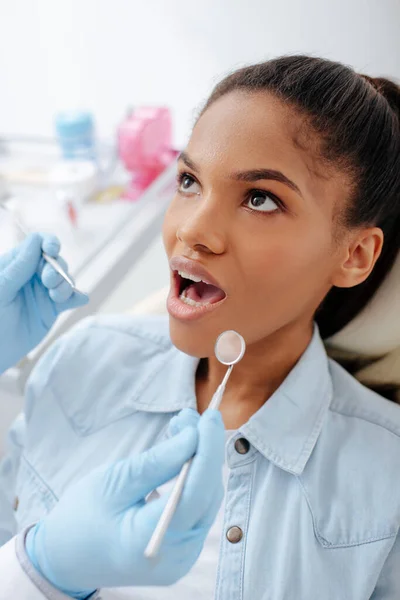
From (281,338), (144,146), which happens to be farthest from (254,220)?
(144,146)

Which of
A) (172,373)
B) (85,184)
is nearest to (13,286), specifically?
(172,373)

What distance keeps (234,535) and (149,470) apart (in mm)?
251

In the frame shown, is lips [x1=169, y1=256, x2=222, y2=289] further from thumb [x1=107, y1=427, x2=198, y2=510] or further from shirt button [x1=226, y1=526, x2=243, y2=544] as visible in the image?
shirt button [x1=226, y1=526, x2=243, y2=544]

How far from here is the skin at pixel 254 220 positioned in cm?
88

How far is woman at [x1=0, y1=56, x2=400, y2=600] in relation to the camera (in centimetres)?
89

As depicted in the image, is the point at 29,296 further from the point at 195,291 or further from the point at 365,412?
the point at 365,412

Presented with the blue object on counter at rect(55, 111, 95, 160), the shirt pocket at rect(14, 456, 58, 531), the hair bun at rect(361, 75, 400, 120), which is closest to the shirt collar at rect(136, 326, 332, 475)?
the shirt pocket at rect(14, 456, 58, 531)

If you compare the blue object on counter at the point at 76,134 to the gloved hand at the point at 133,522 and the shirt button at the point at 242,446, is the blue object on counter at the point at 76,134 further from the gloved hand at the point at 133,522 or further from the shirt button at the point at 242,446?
the gloved hand at the point at 133,522

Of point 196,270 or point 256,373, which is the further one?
point 256,373

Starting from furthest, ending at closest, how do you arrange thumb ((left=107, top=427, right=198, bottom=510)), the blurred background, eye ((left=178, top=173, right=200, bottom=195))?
the blurred background, eye ((left=178, top=173, right=200, bottom=195)), thumb ((left=107, top=427, right=198, bottom=510))

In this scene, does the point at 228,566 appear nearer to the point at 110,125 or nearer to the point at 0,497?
the point at 0,497

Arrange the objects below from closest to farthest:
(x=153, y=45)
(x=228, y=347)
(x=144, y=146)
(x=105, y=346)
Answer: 1. (x=228, y=347)
2. (x=105, y=346)
3. (x=144, y=146)
4. (x=153, y=45)

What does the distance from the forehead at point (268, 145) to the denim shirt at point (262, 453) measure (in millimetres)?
310

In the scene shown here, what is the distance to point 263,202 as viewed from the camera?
890mm
